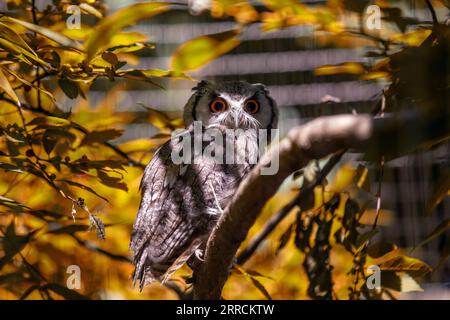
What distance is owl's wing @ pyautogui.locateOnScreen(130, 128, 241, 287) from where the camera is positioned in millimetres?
1154

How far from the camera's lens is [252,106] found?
1296 millimetres

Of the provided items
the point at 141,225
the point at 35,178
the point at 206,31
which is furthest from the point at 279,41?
the point at 35,178

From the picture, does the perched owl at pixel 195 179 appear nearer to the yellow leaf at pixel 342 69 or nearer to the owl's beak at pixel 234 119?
the owl's beak at pixel 234 119

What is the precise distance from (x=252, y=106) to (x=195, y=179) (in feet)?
0.72

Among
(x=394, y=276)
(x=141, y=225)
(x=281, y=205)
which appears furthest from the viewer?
(x=281, y=205)

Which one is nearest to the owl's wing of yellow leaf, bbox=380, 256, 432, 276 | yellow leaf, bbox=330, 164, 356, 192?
yellow leaf, bbox=330, 164, 356, 192

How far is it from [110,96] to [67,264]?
1.23ft

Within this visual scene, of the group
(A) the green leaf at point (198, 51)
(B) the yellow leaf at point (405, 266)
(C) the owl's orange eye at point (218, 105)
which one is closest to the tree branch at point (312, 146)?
(A) the green leaf at point (198, 51)

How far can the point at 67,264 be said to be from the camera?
1253 millimetres

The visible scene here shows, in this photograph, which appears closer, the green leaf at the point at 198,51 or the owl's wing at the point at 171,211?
the green leaf at the point at 198,51

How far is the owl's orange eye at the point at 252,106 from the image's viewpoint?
1.29 meters

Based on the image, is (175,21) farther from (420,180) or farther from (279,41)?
(420,180)

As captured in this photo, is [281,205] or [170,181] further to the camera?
[281,205]

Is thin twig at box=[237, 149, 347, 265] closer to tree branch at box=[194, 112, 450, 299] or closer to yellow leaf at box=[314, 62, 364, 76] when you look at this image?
yellow leaf at box=[314, 62, 364, 76]
